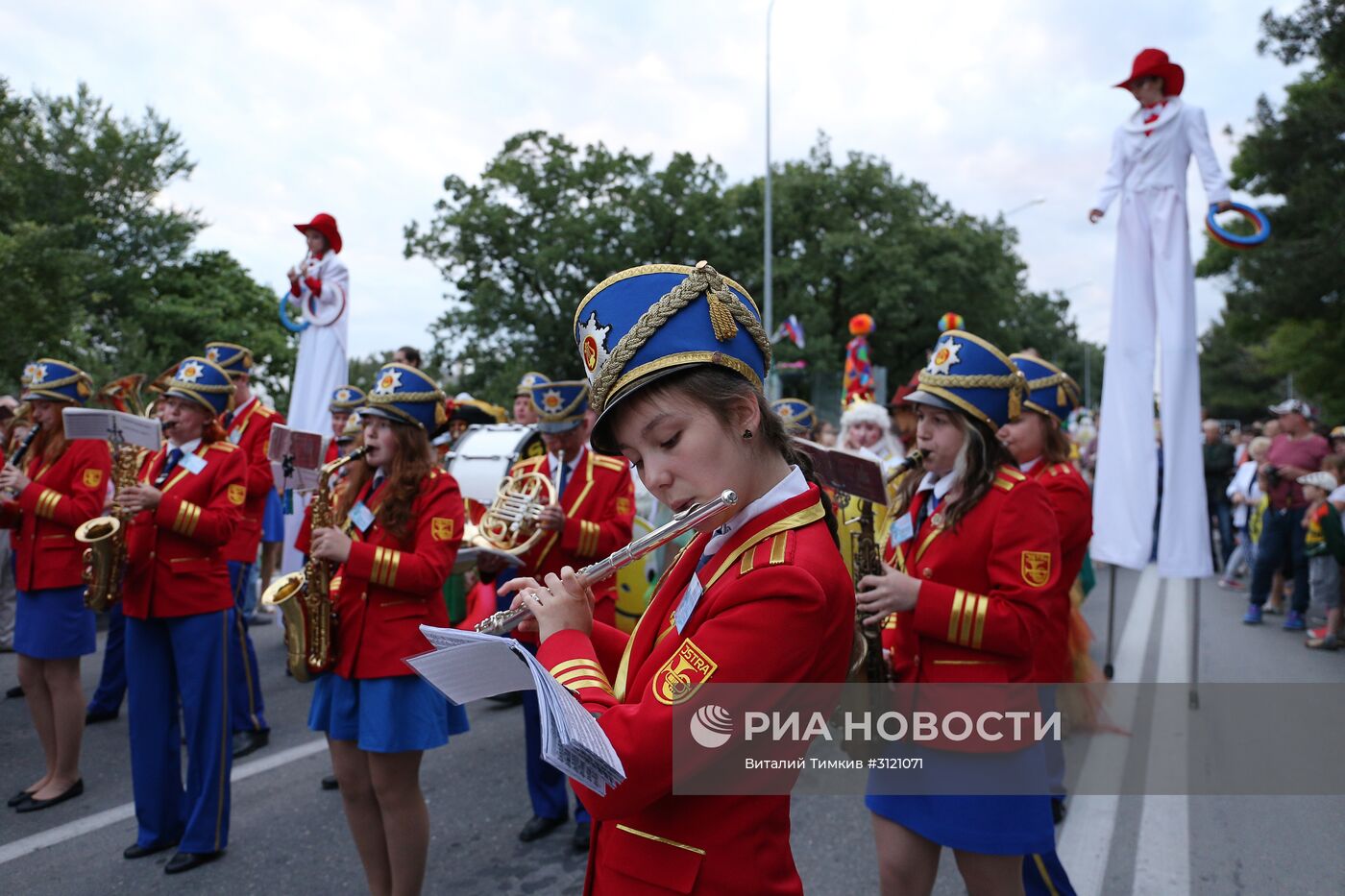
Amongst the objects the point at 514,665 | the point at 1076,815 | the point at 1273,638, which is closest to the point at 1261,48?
the point at 1273,638

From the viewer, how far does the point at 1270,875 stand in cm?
427

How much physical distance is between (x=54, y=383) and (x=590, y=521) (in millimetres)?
3176

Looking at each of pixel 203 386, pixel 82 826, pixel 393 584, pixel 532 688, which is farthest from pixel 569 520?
pixel 532 688

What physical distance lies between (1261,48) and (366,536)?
2230cm

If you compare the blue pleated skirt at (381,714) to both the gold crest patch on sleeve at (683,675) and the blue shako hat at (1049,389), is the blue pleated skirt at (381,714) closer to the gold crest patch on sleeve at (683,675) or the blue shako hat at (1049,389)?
the gold crest patch on sleeve at (683,675)

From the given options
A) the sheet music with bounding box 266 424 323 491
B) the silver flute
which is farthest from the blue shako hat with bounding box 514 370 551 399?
the silver flute

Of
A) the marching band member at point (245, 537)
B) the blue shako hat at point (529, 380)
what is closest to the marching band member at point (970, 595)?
the blue shako hat at point (529, 380)

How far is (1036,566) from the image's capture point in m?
2.86

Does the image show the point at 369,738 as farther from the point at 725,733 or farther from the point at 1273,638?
the point at 1273,638

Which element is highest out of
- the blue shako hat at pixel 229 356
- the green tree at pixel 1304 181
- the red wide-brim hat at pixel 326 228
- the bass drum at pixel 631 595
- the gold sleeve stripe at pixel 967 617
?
the green tree at pixel 1304 181

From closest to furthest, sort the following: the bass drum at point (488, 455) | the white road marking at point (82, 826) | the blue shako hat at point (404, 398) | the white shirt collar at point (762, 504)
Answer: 1. the white shirt collar at point (762, 504)
2. the blue shako hat at point (404, 398)
3. the white road marking at point (82, 826)
4. the bass drum at point (488, 455)

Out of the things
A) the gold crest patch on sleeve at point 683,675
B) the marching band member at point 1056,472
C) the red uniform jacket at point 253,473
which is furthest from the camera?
the red uniform jacket at point 253,473

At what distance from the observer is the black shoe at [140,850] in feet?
14.8

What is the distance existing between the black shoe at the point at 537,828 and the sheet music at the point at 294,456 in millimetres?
2095
